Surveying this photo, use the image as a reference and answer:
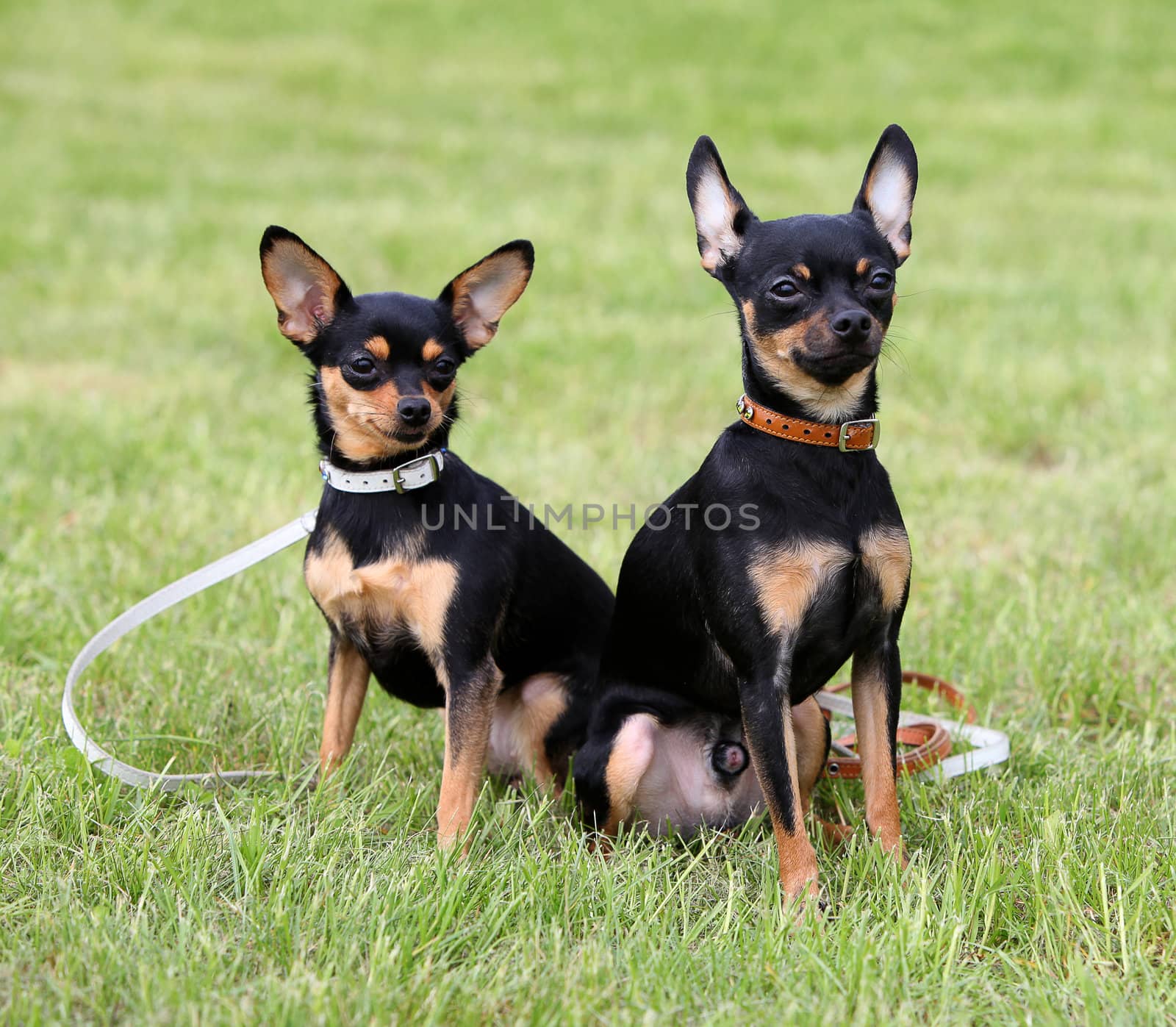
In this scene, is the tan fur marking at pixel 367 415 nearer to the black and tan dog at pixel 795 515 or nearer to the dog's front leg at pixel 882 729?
the black and tan dog at pixel 795 515

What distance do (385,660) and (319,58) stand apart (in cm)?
1681

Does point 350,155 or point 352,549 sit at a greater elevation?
point 350,155

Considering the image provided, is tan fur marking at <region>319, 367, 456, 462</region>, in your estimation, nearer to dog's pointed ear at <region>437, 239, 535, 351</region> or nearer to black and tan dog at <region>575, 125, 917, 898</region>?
dog's pointed ear at <region>437, 239, 535, 351</region>

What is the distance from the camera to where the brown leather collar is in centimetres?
289

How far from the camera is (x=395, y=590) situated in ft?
10.1

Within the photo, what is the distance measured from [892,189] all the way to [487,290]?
3.72 ft

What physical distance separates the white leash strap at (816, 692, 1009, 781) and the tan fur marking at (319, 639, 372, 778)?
136 centimetres

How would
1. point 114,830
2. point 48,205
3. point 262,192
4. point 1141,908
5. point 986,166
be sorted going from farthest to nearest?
point 986,166 < point 262,192 < point 48,205 < point 114,830 < point 1141,908

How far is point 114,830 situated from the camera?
120 inches

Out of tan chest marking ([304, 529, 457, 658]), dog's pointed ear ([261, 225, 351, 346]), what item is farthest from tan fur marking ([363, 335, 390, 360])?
tan chest marking ([304, 529, 457, 658])

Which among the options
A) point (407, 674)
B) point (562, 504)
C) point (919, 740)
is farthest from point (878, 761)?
point (562, 504)

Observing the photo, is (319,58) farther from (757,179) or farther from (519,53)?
(757,179)

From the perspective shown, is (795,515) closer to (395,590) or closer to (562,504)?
(395,590)

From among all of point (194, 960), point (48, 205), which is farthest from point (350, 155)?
point (194, 960)
